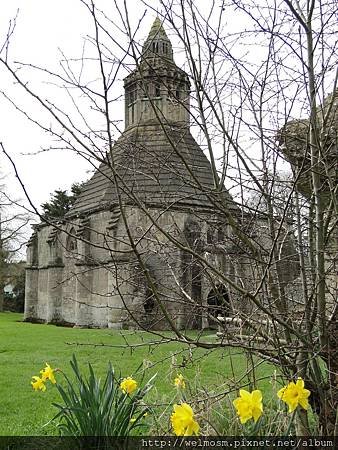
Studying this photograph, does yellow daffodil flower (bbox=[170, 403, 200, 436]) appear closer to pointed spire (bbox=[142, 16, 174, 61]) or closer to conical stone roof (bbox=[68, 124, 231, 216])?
conical stone roof (bbox=[68, 124, 231, 216])

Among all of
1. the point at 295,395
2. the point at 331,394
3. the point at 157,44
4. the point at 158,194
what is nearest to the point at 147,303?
the point at 158,194

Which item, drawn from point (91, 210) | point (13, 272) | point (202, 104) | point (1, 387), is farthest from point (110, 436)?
point (13, 272)

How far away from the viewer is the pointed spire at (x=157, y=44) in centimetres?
293

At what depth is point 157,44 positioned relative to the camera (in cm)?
331

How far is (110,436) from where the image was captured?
12.0 ft

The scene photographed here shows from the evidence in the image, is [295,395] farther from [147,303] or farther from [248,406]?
[147,303]

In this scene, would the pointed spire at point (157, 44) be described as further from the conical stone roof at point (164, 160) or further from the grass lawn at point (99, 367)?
the grass lawn at point (99, 367)

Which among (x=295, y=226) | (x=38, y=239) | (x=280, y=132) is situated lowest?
(x=295, y=226)

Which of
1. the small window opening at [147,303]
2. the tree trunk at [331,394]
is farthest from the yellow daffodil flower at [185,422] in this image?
the tree trunk at [331,394]

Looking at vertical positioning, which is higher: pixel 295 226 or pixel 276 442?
pixel 295 226

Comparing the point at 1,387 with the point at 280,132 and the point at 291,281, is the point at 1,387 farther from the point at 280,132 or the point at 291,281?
the point at 280,132

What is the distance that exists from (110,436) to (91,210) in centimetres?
2256

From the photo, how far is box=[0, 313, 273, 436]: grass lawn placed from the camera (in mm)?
4184

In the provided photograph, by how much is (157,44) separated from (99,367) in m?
7.99
